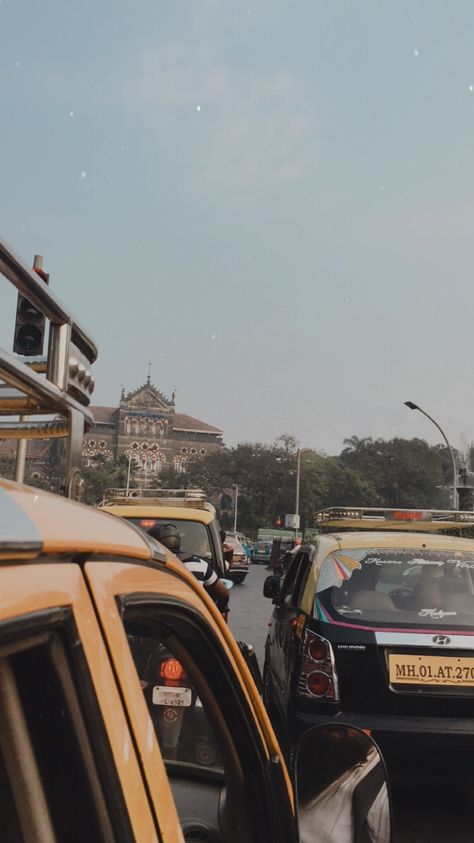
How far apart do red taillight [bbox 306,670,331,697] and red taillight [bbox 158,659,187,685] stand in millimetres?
2973

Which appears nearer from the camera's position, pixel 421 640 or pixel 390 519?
pixel 421 640

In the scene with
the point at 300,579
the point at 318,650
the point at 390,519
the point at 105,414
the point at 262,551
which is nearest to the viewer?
the point at 318,650

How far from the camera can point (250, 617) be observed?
16.1 meters

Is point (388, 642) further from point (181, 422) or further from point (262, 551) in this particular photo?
point (181, 422)

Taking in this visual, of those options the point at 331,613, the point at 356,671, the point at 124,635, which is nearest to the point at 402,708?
the point at 356,671

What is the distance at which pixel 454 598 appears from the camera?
16.5 feet

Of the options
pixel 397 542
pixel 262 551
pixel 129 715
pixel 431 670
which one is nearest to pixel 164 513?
pixel 397 542

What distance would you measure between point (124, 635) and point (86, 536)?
5.5 inches

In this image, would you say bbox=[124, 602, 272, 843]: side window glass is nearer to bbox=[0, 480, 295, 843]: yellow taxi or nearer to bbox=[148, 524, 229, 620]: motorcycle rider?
bbox=[0, 480, 295, 843]: yellow taxi

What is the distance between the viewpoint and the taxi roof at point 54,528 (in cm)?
97

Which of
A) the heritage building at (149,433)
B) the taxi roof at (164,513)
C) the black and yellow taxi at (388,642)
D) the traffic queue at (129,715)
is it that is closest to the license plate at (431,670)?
the black and yellow taxi at (388,642)

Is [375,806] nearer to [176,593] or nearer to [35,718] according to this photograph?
[176,593]

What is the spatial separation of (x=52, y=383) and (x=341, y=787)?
1397 mm

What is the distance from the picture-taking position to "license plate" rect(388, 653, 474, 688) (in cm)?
467
